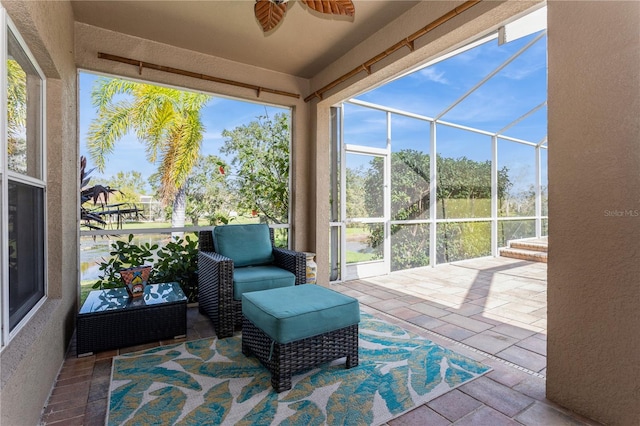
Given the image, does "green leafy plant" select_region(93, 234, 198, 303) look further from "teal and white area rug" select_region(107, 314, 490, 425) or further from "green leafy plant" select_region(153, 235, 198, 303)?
"teal and white area rug" select_region(107, 314, 490, 425)

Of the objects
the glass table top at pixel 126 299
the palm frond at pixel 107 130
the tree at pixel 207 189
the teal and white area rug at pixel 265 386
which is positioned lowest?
the teal and white area rug at pixel 265 386

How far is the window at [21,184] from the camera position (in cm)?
150

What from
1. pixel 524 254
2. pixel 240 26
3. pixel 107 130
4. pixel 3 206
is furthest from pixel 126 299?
pixel 524 254

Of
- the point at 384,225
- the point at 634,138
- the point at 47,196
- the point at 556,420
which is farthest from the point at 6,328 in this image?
the point at 384,225

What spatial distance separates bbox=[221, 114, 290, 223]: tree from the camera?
3900mm

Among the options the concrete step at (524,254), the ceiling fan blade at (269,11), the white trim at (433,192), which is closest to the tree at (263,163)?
the ceiling fan blade at (269,11)

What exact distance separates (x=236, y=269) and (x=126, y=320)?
96 centimetres

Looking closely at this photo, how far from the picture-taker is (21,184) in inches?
69.7

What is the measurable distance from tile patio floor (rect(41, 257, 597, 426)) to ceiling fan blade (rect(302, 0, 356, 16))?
2.07m

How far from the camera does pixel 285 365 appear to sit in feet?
6.25

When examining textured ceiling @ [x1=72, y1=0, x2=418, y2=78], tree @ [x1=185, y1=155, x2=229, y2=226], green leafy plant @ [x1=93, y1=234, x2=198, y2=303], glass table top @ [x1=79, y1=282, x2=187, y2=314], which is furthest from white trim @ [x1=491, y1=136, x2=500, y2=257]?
glass table top @ [x1=79, y1=282, x2=187, y2=314]

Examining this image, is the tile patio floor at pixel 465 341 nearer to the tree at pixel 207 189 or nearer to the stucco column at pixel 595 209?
the stucco column at pixel 595 209

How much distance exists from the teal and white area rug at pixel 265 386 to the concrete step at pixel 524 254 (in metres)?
4.91

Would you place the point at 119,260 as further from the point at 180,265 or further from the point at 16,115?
the point at 16,115
